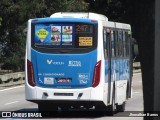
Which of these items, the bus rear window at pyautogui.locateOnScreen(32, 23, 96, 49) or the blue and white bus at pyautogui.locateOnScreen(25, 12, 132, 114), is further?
the bus rear window at pyautogui.locateOnScreen(32, 23, 96, 49)

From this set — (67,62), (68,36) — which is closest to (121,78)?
(67,62)

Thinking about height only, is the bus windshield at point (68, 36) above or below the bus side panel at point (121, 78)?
above

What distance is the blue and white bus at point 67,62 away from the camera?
647 inches

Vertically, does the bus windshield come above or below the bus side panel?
above

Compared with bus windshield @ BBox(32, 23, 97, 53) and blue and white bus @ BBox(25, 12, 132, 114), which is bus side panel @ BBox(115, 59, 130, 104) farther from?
bus windshield @ BBox(32, 23, 97, 53)

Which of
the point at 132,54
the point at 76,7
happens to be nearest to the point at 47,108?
the point at 132,54

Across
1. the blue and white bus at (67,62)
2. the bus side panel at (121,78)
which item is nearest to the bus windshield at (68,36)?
the blue and white bus at (67,62)

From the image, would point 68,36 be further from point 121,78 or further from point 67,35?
point 121,78

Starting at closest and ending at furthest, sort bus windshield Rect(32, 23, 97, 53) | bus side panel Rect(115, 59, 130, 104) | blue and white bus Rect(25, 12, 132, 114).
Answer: blue and white bus Rect(25, 12, 132, 114) < bus windshield Rect(32, 23, 97, 53) < bus side panel Rect(115, 59, 130, 104)

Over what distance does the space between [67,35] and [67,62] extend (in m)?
0.82

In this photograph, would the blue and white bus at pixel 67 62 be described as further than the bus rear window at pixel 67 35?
No

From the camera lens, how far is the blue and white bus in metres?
16.4

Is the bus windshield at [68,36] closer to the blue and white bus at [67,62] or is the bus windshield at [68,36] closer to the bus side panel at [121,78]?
the blue and white bus at [67,62]

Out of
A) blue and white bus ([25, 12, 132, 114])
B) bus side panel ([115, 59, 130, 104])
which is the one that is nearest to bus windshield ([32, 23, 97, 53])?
blue and white bus ([25, 12, 132, 114])
